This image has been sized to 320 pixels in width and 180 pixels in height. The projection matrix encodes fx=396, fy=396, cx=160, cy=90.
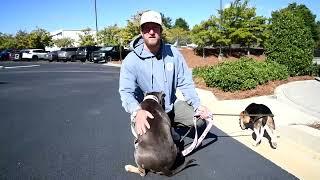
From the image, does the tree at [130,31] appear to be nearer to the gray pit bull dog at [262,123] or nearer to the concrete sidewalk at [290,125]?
the concrete sidewalk at [290,125]

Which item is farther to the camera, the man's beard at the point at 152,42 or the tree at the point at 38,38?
the tree at the point at 38,38

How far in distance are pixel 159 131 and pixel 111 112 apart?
5834mm

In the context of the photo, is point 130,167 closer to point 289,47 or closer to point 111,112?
point 111,112

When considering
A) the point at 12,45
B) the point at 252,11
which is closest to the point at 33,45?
the point at 12,45

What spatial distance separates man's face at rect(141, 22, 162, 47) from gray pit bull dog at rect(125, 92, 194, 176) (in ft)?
2.49

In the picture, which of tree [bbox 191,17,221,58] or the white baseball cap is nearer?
the white baseball cap

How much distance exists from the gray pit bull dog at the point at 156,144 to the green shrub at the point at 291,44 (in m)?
11.5

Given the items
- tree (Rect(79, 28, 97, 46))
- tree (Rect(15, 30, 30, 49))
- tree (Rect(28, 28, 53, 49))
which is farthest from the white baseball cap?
tree (Rect(15, 30, 30, 49))

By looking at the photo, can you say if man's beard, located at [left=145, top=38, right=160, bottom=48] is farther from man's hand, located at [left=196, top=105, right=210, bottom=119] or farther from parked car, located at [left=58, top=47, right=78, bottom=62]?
parked car, located at [left=58, top=47, right=78, bottom=62]

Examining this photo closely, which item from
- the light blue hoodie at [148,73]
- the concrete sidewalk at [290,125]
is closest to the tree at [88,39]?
the concrete sidewalk at [290,125]

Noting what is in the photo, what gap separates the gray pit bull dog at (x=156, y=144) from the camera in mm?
4598

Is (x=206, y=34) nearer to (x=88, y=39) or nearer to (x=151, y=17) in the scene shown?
(x=151, y=17)

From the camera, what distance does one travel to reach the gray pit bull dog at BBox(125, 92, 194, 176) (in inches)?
181

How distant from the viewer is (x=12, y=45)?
2923 inches
